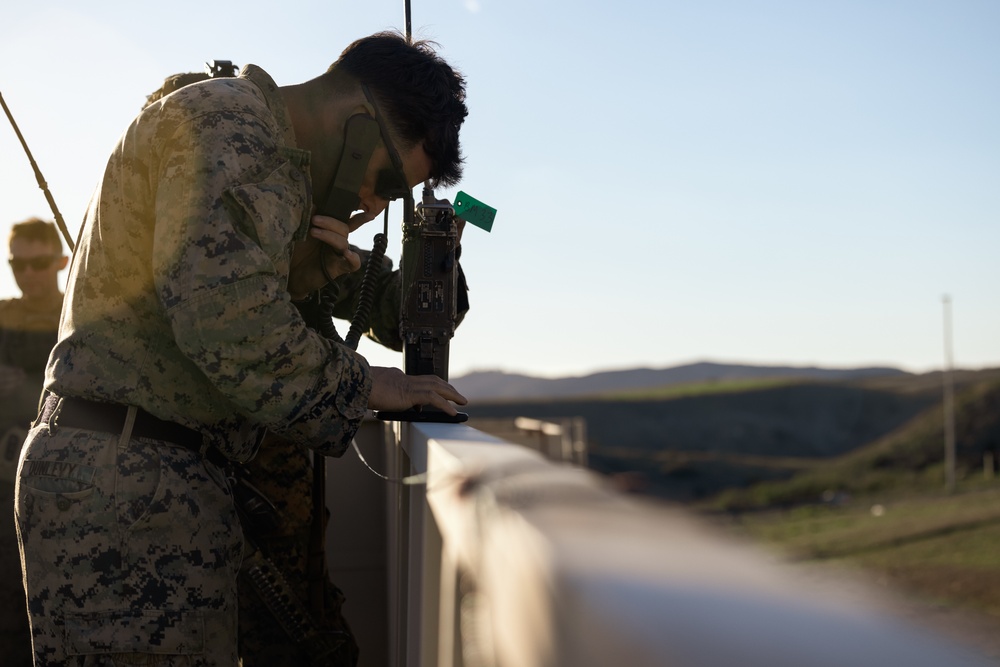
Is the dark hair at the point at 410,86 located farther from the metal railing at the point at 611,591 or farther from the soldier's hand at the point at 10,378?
the soldier's hand at the point at 10,378

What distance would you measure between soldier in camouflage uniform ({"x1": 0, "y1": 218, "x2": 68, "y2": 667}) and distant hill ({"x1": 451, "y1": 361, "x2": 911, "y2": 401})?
11569cm

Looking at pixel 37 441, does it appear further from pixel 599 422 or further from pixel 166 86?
pixel 599 422

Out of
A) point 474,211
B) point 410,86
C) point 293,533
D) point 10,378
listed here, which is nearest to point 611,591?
point 410,86

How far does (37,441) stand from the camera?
197 cm

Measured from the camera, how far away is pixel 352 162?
6.98ft

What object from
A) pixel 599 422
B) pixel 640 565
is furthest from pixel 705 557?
pixel 599 422

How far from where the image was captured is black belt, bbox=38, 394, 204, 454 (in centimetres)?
192

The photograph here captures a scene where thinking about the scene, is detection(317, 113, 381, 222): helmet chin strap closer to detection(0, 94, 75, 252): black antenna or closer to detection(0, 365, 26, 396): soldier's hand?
detection(0, 94, 75, 252): black antenna

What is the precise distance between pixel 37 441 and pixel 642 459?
78.7m

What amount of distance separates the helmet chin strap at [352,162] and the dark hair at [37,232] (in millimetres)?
2614

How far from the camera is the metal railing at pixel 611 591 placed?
0.53 metres

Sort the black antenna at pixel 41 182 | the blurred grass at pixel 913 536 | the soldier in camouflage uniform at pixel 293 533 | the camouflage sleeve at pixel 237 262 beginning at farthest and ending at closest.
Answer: the blurred grass at pixel 913 536, the black antenna at pixel 41 182, the soldier in camouflage uniform at pixel 293 533, the camouflage sleeve at pixel 237 262

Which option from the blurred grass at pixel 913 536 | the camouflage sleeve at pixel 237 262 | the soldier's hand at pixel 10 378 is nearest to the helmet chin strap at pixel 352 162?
the camouflage sleeve at pixel 237 262

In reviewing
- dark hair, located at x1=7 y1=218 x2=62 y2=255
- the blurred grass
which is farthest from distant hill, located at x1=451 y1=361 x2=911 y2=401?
dark hair, located at x1=7 y1=218 x2=62 y2=255
